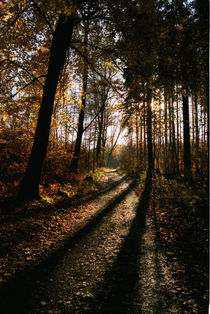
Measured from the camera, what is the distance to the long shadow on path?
2435 mm

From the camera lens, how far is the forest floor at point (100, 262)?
2508 millimetres

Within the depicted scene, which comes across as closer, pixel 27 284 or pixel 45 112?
pixel 27 284

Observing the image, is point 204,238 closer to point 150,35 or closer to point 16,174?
point 150,35

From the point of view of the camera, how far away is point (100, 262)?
3.61 m

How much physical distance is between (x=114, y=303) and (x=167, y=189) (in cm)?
699

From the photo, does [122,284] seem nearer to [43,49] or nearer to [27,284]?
[27,284]

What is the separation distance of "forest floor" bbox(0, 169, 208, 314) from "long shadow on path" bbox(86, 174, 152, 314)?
0.05 ft

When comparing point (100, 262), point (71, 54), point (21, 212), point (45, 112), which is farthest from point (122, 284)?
point (71, 54)

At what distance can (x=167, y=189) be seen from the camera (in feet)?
28.3

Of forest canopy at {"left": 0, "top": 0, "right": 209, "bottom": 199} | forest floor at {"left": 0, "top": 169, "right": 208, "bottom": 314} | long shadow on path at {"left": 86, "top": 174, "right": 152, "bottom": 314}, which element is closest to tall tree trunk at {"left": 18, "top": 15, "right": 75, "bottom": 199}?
forest canopy at {"left": 0, "top": 0, "right": 209, "bottom": 199}

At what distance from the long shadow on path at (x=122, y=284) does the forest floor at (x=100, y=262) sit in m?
0.02

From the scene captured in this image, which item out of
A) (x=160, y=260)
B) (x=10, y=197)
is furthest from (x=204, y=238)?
(x=10, y=197)

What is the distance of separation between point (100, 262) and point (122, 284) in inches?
31.7

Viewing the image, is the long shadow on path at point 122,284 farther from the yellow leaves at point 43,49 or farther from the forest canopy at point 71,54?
the yellow leaves at point 43,49
